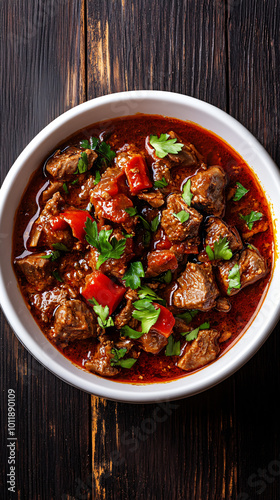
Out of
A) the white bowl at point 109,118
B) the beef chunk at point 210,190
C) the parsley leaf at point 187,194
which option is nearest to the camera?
the white bowl at point 109,118

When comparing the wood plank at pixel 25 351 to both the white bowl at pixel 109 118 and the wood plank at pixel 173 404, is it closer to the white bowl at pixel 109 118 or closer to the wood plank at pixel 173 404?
the wood plank at pixel 173 404

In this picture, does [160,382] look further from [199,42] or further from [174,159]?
[199,42]

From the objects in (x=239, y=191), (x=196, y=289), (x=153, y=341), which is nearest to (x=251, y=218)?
(x=239, y=191)

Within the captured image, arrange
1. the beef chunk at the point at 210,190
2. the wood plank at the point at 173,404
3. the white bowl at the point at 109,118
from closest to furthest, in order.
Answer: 1. the white bowl at the point at 109,118
2. the beef chunk at the point at 210,190
3. the wood plank at the point at 173,404

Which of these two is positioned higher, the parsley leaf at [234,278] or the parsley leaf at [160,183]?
the parsley leaf at [160,183]

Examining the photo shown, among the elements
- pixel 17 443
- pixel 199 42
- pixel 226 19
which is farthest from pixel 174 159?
pixel 17 443

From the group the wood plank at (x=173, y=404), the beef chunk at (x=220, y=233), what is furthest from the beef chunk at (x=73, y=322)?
the beef chunk at (x=220, y=233)

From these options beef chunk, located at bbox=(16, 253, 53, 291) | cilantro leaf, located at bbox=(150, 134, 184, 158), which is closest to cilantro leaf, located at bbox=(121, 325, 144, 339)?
beef chunk, located at bbox=(16, 253, 53, 291)
